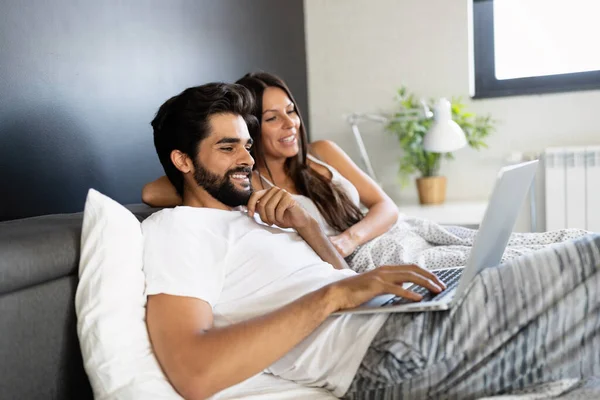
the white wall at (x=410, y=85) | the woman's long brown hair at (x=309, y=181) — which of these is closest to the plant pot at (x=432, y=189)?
the white wall at (x=410, y=85)

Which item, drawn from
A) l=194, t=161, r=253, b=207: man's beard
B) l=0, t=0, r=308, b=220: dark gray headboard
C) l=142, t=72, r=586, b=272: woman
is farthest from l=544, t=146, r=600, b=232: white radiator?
l=194, t=161, r=253, b=207: man's beard

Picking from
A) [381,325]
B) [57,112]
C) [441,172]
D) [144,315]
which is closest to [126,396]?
[144,315]

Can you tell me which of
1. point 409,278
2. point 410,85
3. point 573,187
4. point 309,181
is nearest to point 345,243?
point 309,181

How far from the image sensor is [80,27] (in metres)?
1.83

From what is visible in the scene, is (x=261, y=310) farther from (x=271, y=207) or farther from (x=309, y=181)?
(x=309, y=181)

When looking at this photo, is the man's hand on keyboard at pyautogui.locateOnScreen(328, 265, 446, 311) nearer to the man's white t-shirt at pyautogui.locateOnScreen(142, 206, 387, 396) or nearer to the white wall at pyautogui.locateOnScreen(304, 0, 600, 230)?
the man's white t-shirt at pyautogui.locateOnScreen(142, 206, 387, 396)

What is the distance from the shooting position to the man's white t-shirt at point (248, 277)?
127 cm

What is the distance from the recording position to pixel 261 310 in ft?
4.51

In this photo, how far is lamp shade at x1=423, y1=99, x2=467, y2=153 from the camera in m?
2.84

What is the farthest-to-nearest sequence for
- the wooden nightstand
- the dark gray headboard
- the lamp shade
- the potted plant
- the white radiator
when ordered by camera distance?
the potted plant < the white radiator < the lamp shade < the wooden nightstand < the dark gray headboard

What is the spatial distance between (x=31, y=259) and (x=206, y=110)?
2.04 feet

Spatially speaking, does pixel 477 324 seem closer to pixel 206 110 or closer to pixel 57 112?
pixel 206 110

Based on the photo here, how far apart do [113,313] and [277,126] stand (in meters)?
1.20

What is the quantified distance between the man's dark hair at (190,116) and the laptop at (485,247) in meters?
0.60
